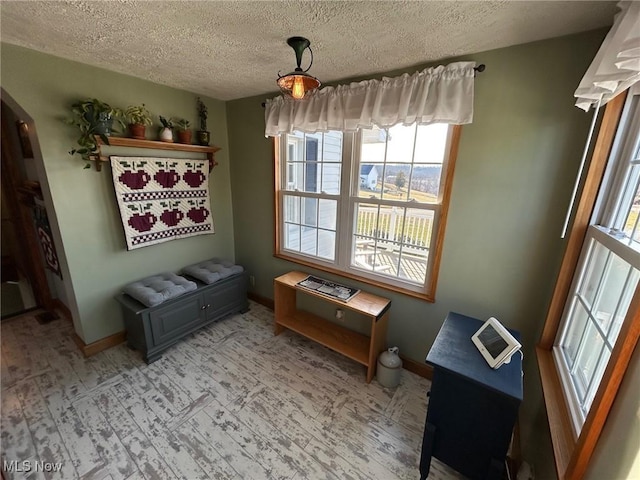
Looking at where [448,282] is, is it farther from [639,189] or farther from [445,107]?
[445,107]

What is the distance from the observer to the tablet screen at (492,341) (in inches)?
52.0

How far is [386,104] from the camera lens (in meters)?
1.84

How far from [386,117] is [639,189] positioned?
1.31 metres

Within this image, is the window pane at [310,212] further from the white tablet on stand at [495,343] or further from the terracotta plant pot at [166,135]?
the white tablet on stand at [495,343]

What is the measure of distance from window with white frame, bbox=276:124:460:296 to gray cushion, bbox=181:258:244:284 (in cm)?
67

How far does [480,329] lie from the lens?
1518mm

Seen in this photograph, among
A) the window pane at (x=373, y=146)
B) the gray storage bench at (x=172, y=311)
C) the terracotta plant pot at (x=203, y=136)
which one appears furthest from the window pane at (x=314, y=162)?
the gray storage bench at (x=172, y=311)

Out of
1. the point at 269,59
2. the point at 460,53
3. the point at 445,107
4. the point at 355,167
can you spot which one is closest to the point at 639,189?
the point at 445,107

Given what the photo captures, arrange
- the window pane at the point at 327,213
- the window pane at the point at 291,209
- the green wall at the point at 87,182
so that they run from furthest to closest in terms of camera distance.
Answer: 1. the window pane at the point at 291,209
2. the window pane at the point at 327,213
3. the green wall at the point at 87,182

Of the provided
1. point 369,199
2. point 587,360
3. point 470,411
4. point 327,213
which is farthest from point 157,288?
point 587,360

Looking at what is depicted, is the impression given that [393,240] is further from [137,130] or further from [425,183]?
[137,130]

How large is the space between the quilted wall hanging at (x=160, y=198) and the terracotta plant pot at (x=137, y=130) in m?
0.19

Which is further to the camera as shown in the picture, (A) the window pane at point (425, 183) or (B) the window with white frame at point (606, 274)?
(A) the window pane at point (425, 183)

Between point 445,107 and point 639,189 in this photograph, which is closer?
point 639,189
